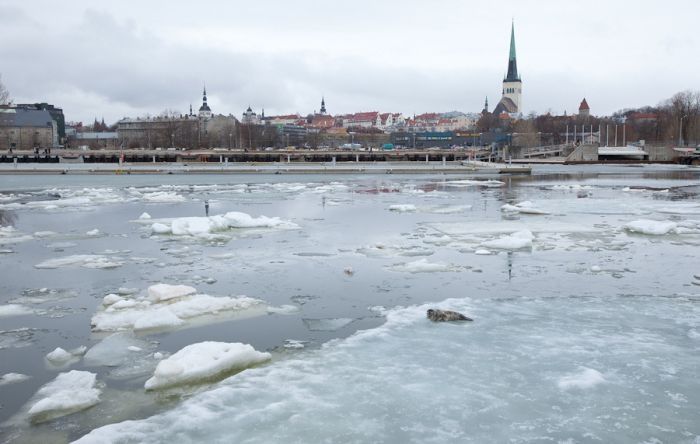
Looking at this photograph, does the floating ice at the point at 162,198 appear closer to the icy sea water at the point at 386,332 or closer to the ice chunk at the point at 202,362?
the icy sea water at the point at 386,332

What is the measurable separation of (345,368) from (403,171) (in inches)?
1719

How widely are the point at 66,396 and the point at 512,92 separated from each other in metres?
191

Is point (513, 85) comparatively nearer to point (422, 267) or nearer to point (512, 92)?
point (512, 92)

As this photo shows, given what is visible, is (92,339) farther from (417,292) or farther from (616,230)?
(616,230)

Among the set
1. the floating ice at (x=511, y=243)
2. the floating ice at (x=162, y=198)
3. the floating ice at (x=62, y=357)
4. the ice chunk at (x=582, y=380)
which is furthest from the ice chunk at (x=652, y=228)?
the floating ice at (x=162, y=198)

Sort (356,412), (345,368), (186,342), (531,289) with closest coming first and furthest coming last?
(356,412) < (345,368) < (186,342) < (531,289)

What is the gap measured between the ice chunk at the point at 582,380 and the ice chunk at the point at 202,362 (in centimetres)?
265

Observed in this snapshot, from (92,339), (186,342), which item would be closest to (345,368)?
(186,342)

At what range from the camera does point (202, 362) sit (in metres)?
5.76

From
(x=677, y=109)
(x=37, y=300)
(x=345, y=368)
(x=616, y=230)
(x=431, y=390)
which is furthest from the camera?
(x=677, y=109)

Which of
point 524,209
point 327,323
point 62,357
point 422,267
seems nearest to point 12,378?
point 62,357

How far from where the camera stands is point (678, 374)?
18.6 feet

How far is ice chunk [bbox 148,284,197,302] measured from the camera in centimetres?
812

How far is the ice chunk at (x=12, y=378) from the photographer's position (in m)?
5.49
